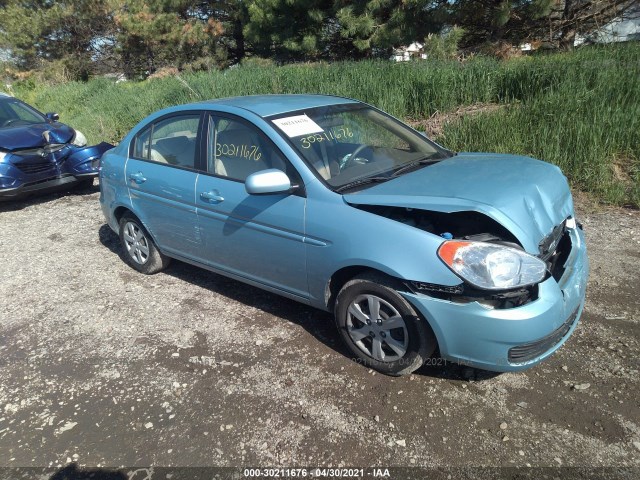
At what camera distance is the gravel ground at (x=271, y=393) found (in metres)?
2.78

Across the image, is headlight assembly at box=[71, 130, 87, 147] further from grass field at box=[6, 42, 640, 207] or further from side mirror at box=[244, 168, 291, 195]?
side mirror at box=[244, 168, 291, 195]

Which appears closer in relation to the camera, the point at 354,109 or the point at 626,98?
the point at 354,109

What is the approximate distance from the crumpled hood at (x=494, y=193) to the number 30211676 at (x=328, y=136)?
2.08 feet

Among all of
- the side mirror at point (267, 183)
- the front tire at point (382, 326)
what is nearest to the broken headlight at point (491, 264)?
the front tire at point (382, 326)

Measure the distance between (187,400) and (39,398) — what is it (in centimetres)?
105

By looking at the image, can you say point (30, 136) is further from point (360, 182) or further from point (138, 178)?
point (360, 182)

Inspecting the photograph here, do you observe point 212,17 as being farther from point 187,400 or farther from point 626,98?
point 187,400

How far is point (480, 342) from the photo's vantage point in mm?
2834

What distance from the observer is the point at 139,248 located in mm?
5230

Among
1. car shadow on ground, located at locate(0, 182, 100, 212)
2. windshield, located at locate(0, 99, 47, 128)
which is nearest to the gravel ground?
car shadow on ground, located at locate(0, 182, 100, 212)

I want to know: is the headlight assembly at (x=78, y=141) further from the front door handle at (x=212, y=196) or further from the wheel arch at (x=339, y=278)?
the wheel arch at (x=339, y=278)

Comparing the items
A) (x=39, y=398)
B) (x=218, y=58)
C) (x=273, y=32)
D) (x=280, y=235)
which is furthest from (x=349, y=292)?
(x=218, y=58)

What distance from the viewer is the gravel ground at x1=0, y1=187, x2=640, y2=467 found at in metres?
2.78

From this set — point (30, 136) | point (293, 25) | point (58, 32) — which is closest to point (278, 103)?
point (30, 136)
